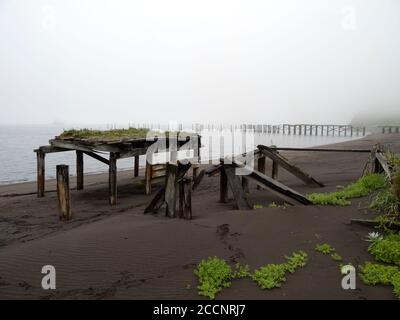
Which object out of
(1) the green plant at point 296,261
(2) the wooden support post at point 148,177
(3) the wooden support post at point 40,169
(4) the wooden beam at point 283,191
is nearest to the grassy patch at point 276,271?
(1) the green plant at point 296,261

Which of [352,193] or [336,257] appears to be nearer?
[336,257]

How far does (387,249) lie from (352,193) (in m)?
→ 3.21

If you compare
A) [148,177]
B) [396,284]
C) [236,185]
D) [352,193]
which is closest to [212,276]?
[396,284]

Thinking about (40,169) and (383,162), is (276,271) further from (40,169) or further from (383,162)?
(40,169)

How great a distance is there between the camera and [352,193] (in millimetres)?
7547

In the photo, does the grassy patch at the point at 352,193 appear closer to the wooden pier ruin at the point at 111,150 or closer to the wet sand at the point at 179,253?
the wet sand at the point at 179,253

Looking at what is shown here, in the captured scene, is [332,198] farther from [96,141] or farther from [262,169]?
[96,141]

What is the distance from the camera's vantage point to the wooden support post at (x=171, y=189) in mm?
6926

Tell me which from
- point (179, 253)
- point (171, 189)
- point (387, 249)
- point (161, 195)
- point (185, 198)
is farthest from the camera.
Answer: point (161, 195)

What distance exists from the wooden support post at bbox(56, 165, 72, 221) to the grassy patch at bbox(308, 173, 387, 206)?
6059mm

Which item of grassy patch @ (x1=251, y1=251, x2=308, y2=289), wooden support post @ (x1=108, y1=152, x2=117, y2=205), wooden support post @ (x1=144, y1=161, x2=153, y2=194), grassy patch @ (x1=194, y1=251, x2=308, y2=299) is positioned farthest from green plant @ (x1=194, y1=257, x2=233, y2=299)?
wooden support post @ (x1=144, y1=161, x2=153, y2=194)

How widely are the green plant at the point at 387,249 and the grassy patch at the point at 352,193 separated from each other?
7.13 ft
